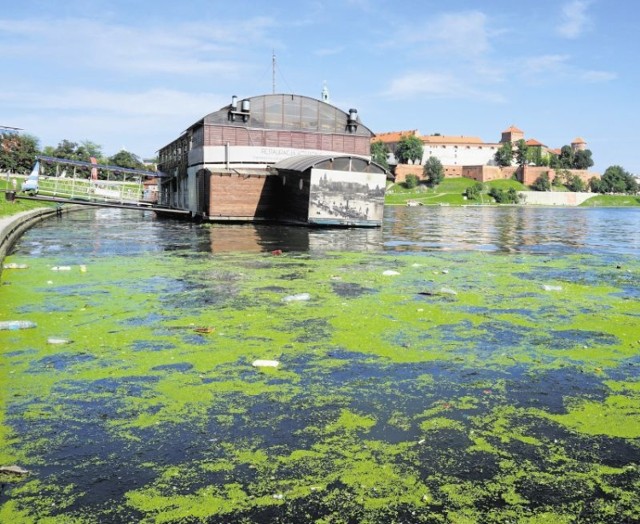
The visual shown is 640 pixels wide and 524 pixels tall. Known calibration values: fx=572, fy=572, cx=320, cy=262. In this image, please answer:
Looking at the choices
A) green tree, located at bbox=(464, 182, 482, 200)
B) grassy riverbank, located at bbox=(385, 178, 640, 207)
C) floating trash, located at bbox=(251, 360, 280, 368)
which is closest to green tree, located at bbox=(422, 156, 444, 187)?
grassy riverbank, located at bbox=(385, 178, 640, 207)

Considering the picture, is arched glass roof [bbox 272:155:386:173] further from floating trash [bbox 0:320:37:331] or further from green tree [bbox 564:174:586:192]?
green tree [bbox 564:174:586:192]

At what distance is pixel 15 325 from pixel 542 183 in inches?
6098

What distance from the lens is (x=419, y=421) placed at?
15.8 feet

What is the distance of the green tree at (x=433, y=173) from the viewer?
14450 centimetres

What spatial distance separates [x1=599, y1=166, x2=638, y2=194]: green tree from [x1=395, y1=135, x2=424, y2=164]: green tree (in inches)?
2008

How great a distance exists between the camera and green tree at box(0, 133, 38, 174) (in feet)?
309

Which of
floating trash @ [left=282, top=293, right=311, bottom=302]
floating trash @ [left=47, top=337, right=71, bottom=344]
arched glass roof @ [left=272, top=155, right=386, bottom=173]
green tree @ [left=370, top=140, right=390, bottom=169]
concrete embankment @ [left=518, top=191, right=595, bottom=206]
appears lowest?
floating trash @ [left=47, top=337, right=71, bottom=344]

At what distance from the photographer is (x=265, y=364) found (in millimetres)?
6223

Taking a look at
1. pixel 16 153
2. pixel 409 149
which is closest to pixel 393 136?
pixel 409 149

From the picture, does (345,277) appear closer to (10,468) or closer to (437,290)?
(437,290)

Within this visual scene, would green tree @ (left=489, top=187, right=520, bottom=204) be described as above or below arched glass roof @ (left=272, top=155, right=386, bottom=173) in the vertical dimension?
above

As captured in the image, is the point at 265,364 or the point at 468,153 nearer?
the point at 265,364

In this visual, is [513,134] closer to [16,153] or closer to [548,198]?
[548,198]

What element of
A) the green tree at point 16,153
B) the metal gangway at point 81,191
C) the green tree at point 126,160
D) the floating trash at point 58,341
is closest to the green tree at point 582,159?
the green tree at point 126,160
